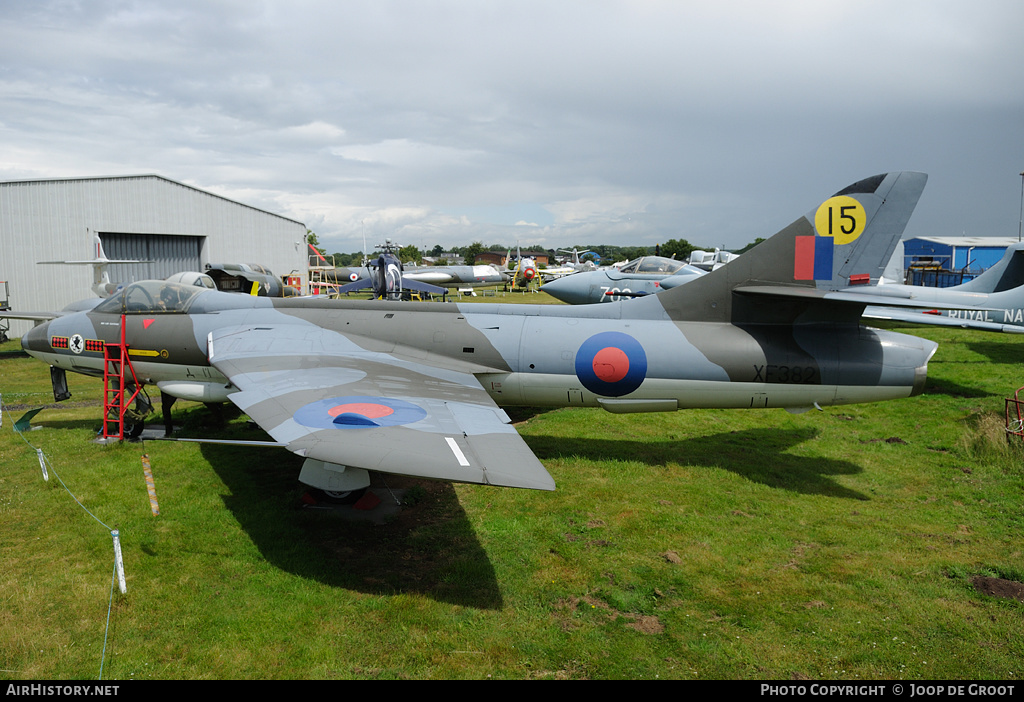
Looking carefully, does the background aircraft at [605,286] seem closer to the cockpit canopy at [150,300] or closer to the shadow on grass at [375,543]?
the cockpit canopy at [150,300]

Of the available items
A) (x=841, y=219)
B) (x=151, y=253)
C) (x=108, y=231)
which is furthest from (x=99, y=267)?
(x=841, y=219)

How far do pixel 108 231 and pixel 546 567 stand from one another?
30187 mm

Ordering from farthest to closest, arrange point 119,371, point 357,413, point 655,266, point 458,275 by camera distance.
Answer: point 458,275, point 655,266, point 119,371, point 357,413

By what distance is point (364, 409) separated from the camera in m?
6.55

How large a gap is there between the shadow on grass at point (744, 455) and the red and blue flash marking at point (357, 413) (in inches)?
167

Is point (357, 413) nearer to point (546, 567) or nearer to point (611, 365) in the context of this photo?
point (546, 567)

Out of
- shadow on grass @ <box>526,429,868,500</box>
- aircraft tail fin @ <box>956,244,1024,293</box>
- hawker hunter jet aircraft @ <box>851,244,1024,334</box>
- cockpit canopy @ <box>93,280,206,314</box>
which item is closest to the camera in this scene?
shadow on grass @ <box>526,429,868,500</box>

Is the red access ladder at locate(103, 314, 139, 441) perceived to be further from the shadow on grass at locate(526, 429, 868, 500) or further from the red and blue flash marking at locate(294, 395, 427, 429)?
the shadow on grass at locate(526, 429, 868, 500)

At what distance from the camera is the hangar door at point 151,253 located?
92.1 ft

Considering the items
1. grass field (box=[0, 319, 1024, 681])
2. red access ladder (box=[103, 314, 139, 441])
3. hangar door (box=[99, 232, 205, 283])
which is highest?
hangar door (box=[99, 232, 205, 283])

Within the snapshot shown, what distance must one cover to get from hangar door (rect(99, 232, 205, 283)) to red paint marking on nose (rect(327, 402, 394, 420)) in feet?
93.4

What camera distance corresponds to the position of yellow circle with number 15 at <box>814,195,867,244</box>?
862 centimetres

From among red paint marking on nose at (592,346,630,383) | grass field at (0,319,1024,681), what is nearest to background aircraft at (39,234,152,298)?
grass field at (0,319,1024,681)
